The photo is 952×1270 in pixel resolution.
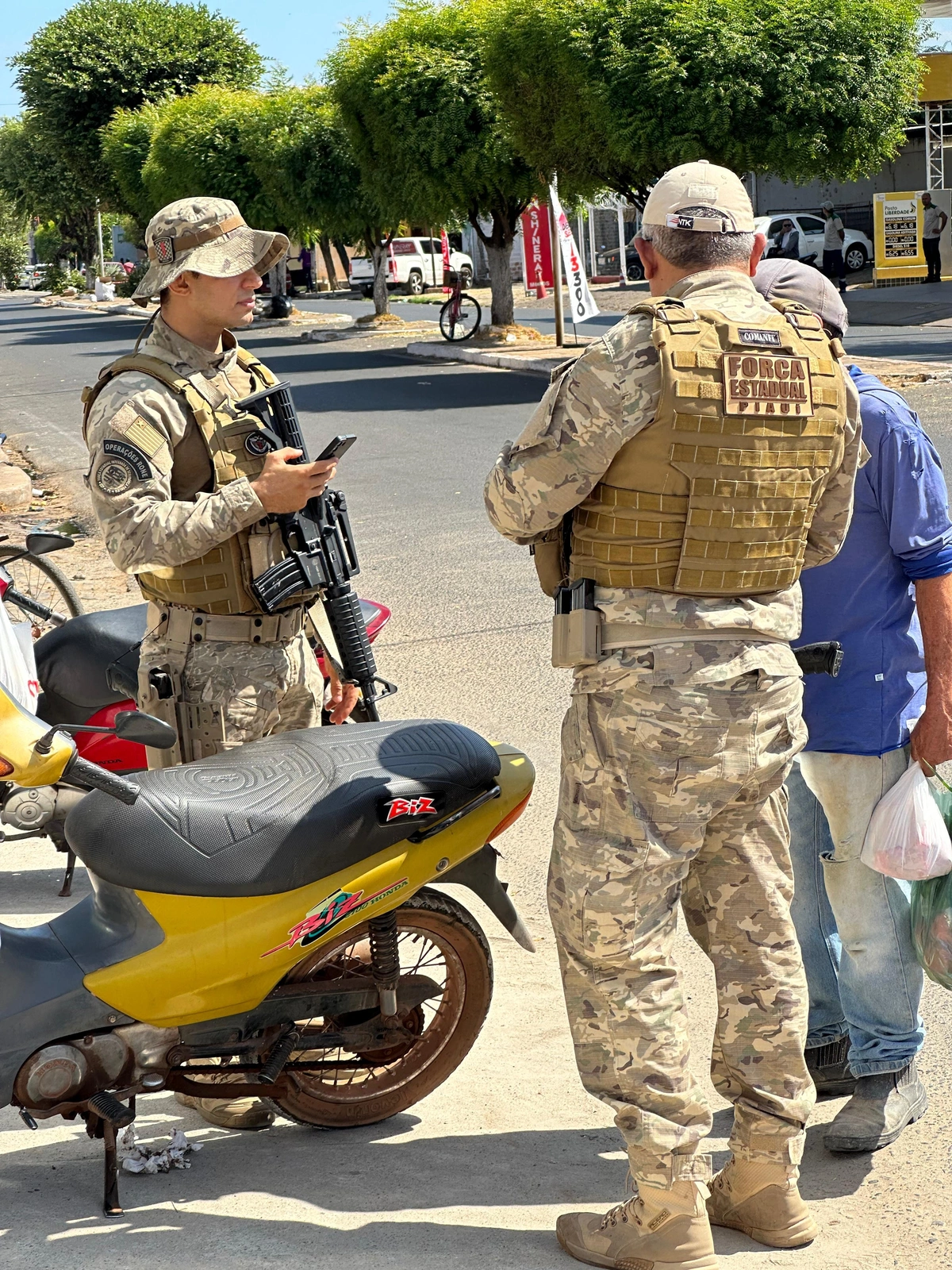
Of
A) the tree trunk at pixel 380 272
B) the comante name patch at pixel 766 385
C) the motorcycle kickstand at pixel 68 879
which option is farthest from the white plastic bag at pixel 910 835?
the tree trunk at pixel 380 272

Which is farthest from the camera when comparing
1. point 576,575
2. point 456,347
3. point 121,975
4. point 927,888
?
point 456,347

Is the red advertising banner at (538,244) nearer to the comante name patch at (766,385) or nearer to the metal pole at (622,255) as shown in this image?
the metal pole at (622,255)

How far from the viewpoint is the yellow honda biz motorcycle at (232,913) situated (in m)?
2.73

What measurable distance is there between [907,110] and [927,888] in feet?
57.3

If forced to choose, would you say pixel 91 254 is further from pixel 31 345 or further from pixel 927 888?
pixel 927 888

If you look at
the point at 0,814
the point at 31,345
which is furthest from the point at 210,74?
the point at 0,814

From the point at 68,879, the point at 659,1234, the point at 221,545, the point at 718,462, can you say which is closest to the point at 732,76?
the point at 68,879

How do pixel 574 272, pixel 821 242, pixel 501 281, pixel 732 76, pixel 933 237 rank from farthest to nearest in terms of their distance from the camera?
pixel 821 242 → pixel 933 237 → pixel 501 281 → pixel 574 272 → pixel 732 76

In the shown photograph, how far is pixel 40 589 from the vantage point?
23.1 ft

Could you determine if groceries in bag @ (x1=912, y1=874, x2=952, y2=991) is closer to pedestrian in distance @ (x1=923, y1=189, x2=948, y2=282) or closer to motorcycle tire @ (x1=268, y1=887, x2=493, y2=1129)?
motorcycle tire @ (x1=268, y1=887, x2=493, y2=1129)

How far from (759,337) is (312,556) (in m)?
1.25

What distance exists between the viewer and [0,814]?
4336 mm

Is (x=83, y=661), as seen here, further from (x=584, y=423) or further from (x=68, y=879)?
(x=584, y=423)

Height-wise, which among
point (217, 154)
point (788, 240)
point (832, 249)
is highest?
point (217, 154)
